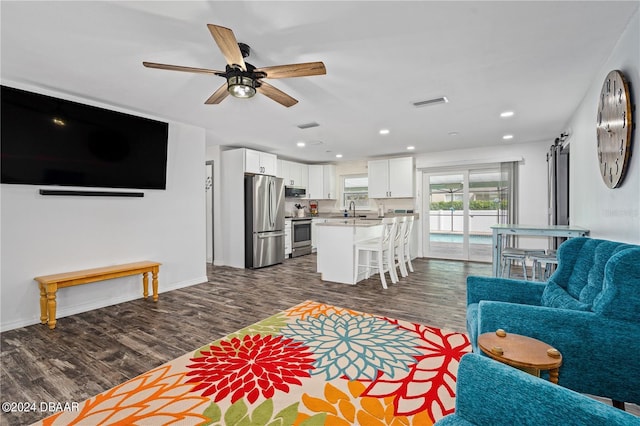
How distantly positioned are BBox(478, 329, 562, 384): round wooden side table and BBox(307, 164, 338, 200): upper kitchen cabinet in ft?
22.1

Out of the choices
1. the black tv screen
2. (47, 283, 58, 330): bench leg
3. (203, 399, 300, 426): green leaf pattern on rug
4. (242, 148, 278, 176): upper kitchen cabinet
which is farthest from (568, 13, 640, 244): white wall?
(242, 148, 278, 176): upper kitchen cabinet

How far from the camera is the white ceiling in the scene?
1.96 metres

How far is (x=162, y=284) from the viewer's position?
4336 mm

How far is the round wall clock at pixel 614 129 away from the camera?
2.03m

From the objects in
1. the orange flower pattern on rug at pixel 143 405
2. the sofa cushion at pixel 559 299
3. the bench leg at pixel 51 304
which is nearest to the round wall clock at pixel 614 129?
the sofa cushion at pixel 559 299

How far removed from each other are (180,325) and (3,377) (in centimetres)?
127

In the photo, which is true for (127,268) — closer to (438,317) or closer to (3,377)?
(3,377)

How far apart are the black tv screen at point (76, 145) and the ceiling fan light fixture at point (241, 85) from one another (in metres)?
2.17

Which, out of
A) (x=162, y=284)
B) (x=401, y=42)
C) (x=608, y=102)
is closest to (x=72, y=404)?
(x=162, y=284)

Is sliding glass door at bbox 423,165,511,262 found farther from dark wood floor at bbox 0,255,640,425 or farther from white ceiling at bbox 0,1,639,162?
white ceiling at bbox 0,1,639,162

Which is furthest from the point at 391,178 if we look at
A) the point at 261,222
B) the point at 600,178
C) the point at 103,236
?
the point at 103,236

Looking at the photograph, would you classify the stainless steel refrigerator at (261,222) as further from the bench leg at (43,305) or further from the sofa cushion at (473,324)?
the sofa cushion at (473,324)

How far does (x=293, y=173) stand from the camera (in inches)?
306

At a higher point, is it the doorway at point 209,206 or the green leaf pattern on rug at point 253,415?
the doorway at point 209,206
